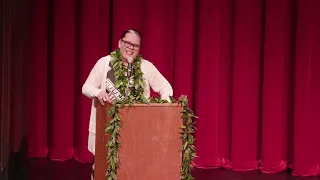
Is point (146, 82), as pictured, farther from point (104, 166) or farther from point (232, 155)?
point (232, 155)

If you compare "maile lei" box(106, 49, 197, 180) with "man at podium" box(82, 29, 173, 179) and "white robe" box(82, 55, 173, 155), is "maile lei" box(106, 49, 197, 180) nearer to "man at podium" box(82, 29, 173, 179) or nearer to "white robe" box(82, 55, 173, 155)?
"man at podium" box(82, 29, 173, 179)

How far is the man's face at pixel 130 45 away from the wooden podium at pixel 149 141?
675 mm

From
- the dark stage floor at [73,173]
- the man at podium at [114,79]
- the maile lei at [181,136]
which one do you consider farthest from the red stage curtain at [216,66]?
the maile lei at [181,136]

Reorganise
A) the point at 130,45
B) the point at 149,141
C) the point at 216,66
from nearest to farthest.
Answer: the point at 149,141, the point at 130,45, the point at 216,66

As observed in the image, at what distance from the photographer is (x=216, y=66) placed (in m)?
4.61

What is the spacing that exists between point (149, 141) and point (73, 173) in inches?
74.7

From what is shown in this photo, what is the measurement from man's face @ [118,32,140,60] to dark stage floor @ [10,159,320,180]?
4.85 ft

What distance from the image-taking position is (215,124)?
4652 mm

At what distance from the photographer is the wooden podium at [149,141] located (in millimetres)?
2625

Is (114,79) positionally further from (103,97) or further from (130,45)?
(103,97)

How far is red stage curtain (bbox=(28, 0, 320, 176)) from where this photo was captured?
4.51 meters

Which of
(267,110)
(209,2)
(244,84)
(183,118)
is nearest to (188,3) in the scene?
(209,2)

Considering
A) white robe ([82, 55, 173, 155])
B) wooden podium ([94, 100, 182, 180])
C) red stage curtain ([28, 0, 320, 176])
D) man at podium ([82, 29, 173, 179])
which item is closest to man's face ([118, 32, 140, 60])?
man at podium ([82, 29, 173, 179])

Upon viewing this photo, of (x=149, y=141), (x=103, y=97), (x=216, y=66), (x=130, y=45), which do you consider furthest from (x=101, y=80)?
(x=216, y=66)
